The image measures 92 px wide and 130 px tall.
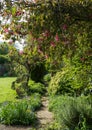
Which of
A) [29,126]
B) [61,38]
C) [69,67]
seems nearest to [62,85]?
[69,67]

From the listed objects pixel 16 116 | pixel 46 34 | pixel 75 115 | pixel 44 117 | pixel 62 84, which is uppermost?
pixel 46 34

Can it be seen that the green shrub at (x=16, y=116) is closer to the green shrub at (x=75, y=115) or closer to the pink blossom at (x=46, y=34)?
the green shrub at (x=75, y=115)

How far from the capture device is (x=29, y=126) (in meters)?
8.16

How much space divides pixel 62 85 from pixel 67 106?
16.5ft

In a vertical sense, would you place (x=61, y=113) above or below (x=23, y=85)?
above

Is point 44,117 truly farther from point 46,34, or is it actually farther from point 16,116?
point 46,34

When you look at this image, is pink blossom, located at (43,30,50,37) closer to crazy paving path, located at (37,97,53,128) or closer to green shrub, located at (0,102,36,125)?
crazy paving path, located at (37,97,53,128)

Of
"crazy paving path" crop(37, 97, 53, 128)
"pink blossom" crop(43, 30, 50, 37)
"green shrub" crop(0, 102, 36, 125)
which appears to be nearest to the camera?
"pink blossom" crop(43, 30, 50, 37)

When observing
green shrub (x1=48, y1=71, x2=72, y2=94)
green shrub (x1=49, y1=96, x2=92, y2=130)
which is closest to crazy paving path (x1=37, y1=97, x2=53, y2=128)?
green shrub (x1=49, y1=96, x2=92, y2=130)

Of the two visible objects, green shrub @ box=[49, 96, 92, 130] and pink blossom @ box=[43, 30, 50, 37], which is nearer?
pink blossom @ box=[43, 30, 50, 37]

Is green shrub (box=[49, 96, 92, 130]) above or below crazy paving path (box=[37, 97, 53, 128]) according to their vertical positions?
above

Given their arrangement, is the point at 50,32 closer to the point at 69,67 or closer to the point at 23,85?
the point at 69,67

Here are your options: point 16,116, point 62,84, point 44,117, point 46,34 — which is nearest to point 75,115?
point 16,116

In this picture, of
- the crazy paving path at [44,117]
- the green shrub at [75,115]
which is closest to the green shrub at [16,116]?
the crazy paving path at [44,117]
